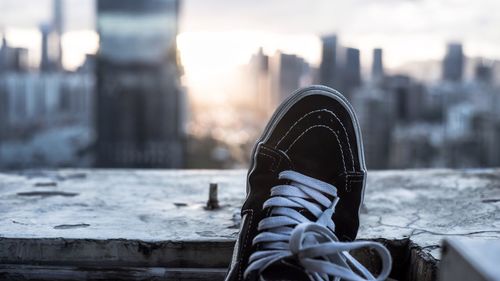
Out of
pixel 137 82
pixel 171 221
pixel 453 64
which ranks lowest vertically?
pixel 137 82

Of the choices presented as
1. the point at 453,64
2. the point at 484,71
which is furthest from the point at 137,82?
the point at 484,71

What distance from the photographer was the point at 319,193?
3.84 ft

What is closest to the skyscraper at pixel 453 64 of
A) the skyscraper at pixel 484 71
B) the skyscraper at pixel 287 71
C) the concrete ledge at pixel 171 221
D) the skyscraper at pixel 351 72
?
the skyscraper at pixel 484 71

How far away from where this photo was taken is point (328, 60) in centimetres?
2456

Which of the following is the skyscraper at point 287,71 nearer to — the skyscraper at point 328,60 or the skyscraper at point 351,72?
the skyscraper at point 328,60

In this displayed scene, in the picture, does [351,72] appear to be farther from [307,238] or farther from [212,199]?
[307,238]

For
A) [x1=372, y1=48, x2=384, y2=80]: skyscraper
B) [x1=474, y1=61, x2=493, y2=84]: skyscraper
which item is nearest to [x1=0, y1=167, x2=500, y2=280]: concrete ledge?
[x1=372, y1=48, x2=384, y2=80]: skyscraper

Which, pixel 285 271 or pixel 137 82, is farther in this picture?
pixel 137 82

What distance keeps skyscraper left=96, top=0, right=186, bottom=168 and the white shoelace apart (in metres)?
29.8

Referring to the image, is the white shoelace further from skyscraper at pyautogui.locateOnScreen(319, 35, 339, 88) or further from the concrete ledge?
skyscraper at pyautogui.locateOnScreen(319, 35, 339, 88)

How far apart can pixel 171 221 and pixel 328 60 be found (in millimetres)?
23625

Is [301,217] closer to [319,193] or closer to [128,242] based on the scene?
[319,193]

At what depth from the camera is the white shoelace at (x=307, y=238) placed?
922 millimetres

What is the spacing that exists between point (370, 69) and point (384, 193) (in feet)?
107
